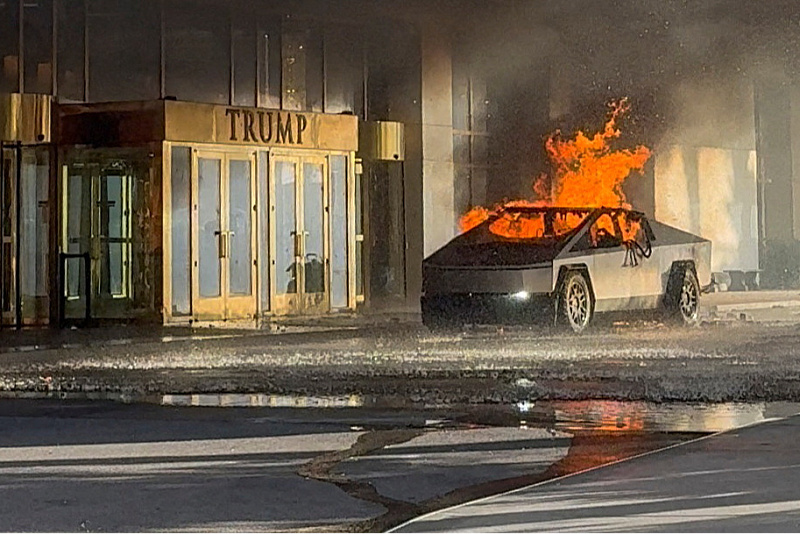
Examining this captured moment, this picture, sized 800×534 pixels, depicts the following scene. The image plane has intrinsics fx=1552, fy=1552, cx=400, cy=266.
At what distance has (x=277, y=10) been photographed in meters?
27.6

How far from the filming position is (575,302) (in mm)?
19578

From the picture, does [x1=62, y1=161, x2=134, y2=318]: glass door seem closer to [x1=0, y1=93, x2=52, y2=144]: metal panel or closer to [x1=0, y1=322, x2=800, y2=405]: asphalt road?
[x1=0, y1=93, x2=52, y2=144]: metal panel

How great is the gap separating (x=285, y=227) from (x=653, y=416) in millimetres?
15996

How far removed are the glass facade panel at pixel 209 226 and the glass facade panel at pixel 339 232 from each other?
274 centimetres

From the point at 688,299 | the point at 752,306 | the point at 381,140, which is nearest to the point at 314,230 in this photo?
the point at 381,140

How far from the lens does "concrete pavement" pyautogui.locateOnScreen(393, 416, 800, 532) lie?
694 centimetres

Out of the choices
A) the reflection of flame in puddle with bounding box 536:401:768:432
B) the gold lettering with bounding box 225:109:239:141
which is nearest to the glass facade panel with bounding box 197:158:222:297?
the gold lettering with bounding box 225:109:239:141

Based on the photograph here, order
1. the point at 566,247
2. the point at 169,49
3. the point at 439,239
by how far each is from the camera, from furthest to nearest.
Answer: the point at 439,239, the point at 169,49, the point at 566,247

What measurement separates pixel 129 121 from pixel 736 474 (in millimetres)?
17129

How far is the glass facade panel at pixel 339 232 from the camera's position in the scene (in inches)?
1078

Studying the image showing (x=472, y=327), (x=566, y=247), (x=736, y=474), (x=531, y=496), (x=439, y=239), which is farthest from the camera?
(x=439, y=239)

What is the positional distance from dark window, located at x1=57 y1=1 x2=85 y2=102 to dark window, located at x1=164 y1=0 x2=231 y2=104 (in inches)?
65.5

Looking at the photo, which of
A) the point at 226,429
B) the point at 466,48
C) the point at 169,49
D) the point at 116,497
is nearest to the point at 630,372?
the point at 226,429

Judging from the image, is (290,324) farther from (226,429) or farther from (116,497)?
(116,497)
